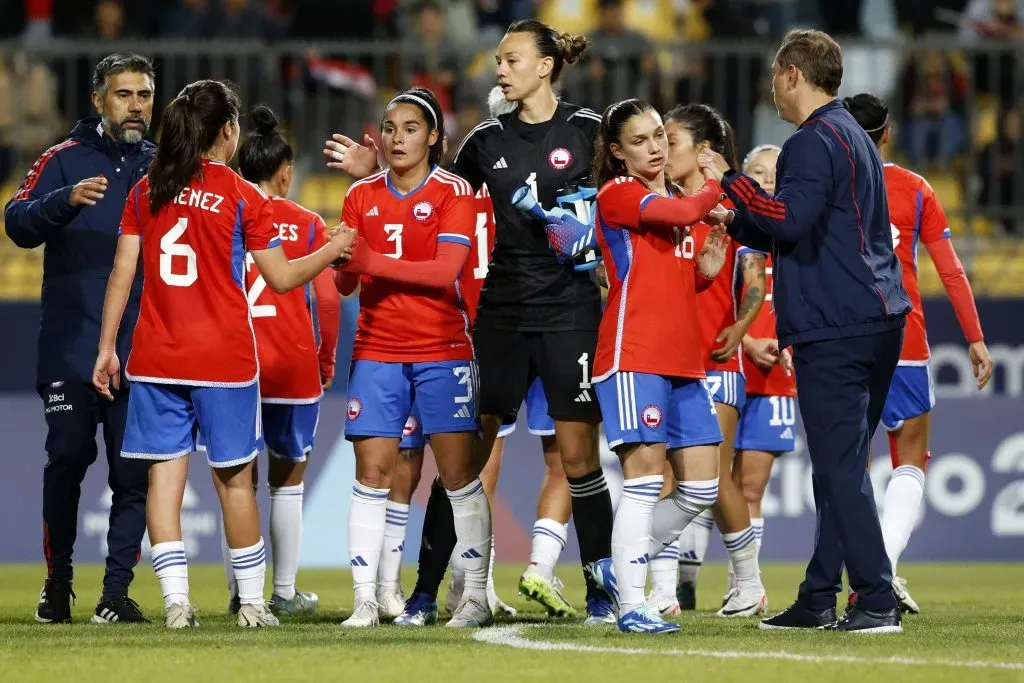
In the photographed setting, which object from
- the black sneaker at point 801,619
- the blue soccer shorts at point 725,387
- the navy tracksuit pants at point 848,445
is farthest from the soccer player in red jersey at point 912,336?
the navy tracksuit pants at point 848,445

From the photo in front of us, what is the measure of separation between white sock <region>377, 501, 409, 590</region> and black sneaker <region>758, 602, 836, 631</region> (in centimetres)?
171

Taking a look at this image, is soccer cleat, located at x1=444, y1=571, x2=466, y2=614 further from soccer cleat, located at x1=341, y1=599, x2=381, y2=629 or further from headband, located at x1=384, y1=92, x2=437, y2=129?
headband, located at x1=384, y1=92, x2=437, y2=129

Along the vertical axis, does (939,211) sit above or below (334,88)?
below

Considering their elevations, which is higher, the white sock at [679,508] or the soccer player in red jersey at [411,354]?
the soccer player in red jersey at [411,354]

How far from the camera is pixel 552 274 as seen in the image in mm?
7051

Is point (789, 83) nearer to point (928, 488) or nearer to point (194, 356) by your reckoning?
point (194, 356)

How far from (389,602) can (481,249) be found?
1731mm

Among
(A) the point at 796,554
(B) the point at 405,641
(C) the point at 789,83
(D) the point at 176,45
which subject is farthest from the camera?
(D) the point at 176,45

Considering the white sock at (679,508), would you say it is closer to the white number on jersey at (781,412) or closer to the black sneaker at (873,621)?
the black sneaker at (873,621)

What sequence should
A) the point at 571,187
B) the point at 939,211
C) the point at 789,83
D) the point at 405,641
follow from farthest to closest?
the point at 939,211 → the point at 571,187 → the point at 789,83 → the point at 405,641

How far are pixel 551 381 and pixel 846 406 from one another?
1244mm

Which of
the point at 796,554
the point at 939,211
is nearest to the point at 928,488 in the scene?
the point at 796,554

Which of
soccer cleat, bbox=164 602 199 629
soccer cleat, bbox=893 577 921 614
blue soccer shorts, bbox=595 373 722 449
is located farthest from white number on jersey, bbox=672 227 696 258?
soccer cleat, bbox=164 602 199 629

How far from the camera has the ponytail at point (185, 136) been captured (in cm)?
681
